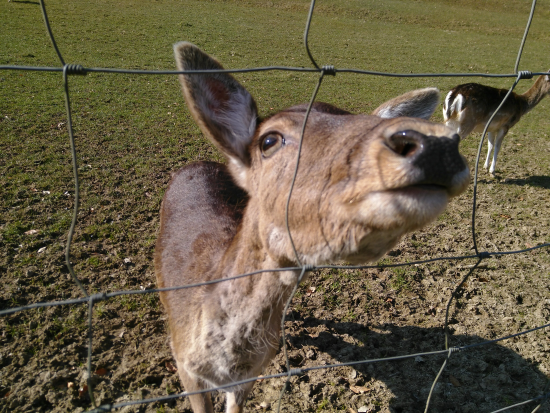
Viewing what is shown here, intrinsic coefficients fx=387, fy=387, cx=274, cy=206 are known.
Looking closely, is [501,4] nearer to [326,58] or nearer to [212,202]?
[326,58]

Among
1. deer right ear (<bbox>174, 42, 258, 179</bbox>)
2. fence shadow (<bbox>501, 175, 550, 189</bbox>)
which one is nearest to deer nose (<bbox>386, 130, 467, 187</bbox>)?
deer right ear (<bbox>174, 42, 258, 179</bbox>)

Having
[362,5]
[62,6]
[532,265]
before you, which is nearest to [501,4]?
[362,5]

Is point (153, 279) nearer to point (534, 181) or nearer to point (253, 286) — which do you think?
point (253, 286)

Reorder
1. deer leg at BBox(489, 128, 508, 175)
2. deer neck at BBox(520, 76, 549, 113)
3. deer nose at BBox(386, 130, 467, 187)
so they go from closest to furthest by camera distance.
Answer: deer nose at BBox(386, 130, 467, 187) → deer leg at BBox(489, 128, 508, 175) → deer neck at BBox(520, 76, 549, 113)

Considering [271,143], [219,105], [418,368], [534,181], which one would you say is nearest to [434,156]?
[271,143]

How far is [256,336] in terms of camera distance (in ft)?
7.30

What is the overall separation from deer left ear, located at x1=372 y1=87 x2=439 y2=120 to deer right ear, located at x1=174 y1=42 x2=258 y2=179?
894 millimetres

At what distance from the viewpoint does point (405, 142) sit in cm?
147

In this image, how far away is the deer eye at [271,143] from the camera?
2049 millimetres

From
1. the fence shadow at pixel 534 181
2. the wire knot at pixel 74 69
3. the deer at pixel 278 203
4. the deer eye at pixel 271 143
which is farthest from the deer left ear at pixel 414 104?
the fence shadow at pixel 534 181

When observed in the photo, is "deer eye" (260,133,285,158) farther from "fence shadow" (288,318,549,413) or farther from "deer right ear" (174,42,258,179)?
"fence shadow" (288,318,549,413)

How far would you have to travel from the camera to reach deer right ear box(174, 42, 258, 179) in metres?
1.99

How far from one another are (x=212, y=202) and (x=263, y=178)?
5.21 feet

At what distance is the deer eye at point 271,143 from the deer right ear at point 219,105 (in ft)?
0.65
